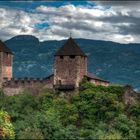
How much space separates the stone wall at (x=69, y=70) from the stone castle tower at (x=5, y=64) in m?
7.74

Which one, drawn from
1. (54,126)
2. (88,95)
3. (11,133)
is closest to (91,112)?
(88,95)

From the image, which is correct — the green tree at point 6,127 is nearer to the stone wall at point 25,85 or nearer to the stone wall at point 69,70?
the stone wall at point 25,85

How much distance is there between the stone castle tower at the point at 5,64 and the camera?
283 ft

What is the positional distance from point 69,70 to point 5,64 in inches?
383

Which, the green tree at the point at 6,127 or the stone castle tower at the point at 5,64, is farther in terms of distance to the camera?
the stone castle tower at the point at 5,64

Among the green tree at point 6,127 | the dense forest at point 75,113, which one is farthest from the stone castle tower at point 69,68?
the green tree at point 6,127

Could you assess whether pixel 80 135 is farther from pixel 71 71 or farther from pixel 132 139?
pixel 71 71

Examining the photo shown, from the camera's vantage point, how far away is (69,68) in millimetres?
81562

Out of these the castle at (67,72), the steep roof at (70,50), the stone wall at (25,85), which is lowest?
the stone wall at (25,85)

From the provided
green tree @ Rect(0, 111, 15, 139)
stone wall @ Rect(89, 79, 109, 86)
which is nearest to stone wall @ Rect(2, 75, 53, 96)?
stone wall @ Rect(89, 79, 109, 86)

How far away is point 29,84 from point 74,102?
6.55 m

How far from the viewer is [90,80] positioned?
82750 millimetres

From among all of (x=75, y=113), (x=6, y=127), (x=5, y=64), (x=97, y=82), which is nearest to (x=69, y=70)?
(x=97, y=82)

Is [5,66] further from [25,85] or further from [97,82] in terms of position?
[97,82]
